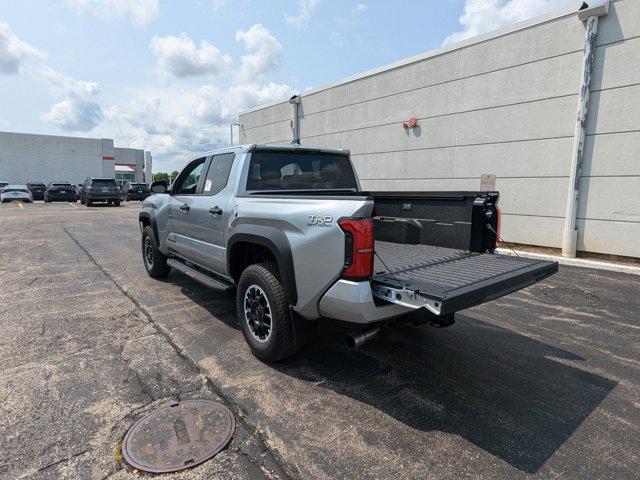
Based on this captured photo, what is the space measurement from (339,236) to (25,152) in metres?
59.1

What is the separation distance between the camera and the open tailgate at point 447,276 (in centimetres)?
253

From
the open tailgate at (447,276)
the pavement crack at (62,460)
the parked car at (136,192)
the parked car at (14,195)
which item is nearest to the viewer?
the pavement crack at (62,460)

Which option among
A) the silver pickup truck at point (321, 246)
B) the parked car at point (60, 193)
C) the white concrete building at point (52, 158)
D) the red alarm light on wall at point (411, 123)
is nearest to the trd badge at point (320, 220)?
the silver pickup truck at point (321, 246)

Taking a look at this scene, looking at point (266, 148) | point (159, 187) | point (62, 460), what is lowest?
point (62, 460)

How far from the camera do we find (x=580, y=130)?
868 centimetres

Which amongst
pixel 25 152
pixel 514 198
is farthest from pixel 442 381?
pixel 25 152

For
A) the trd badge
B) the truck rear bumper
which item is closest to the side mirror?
the trd badge

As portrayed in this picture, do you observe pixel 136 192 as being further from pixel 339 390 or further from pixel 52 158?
pixel 339 390

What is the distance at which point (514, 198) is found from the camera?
10133mm

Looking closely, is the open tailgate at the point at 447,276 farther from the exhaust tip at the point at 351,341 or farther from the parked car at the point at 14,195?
the parked car at the point at 14,195

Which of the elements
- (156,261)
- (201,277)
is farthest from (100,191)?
(201,277)

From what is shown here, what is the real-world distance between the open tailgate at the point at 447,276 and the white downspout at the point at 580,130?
20.9 feet

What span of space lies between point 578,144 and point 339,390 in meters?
8.63

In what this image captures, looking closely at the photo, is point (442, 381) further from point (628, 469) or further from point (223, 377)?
point (223, 377)
